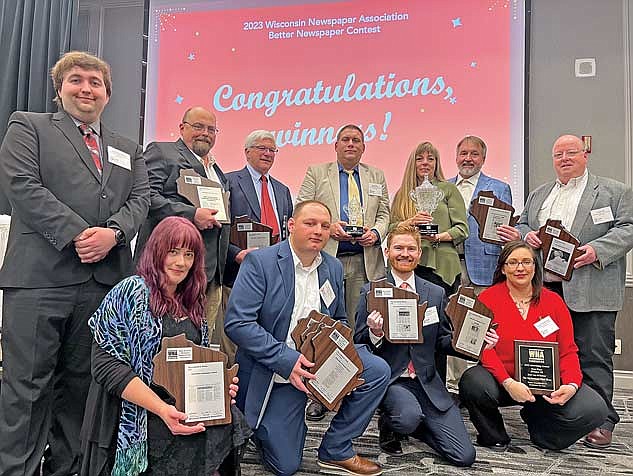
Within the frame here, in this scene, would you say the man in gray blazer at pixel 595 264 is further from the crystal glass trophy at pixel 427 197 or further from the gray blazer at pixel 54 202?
the gray blazer at pixel 54 202

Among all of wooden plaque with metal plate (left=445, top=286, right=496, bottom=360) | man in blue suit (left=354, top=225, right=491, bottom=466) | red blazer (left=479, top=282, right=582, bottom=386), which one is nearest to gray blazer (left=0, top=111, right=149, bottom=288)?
man in blue suit (left=354, top=225, right=491, bottom=466)

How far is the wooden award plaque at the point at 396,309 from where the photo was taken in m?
2.67

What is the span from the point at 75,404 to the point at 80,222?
2.41ft

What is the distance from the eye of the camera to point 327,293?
2.64m

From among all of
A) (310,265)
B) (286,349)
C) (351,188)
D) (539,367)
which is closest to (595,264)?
(539,367)

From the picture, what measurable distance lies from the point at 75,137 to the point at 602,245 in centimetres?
257

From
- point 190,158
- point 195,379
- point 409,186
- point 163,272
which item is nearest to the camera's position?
point 195,379

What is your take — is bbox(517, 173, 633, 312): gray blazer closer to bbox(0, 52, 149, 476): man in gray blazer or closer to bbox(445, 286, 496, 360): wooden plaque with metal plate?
bbox(445, 286, 496, 360): wooden plaque with metal plate

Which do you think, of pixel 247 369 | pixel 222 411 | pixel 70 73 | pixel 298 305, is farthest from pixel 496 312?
pixel 70 73

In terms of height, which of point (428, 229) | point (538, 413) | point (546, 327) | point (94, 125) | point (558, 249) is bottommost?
point (538, 413)

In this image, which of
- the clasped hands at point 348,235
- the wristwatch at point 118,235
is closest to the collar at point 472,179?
the clasped hands at point 348,235

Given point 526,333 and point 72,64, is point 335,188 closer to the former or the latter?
point 526,333

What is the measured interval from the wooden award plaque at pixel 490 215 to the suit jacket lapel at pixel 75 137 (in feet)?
6.75

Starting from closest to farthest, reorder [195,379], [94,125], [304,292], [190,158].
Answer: [195,379], [94,125], [304,292], [190,158]
